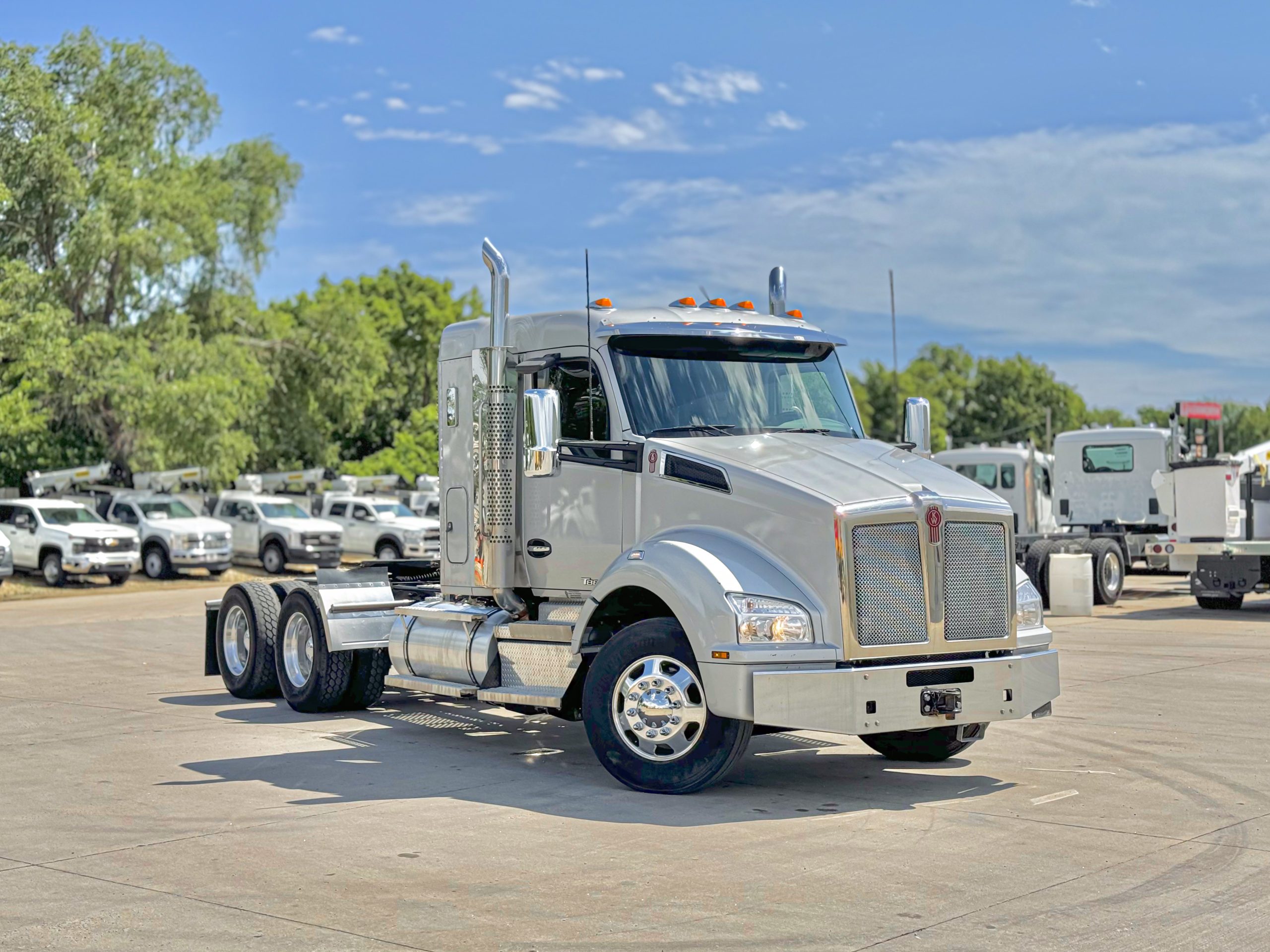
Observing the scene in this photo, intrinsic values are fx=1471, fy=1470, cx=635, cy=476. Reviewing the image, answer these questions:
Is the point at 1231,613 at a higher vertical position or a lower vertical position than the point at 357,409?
lower

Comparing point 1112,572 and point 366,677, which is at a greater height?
point 1112,572

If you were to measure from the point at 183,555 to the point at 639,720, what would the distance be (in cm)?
2931

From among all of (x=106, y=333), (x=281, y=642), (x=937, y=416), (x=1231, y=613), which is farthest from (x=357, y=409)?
(x=937, y=416)

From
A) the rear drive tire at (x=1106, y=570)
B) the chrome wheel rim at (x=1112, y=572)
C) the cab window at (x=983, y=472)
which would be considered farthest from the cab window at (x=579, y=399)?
the cab window at (x=983, y=472)

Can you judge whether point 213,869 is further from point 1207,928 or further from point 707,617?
point 1207,928

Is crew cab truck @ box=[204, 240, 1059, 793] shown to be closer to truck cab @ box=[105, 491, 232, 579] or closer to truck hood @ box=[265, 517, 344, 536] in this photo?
truck cab @ box=[105, 491, 232, 579]

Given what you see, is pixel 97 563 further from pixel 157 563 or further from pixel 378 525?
pixel 378 525

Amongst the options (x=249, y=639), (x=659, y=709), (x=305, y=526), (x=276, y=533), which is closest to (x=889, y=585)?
(x=659, y=709)

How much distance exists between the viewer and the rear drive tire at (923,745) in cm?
981

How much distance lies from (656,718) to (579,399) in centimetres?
233

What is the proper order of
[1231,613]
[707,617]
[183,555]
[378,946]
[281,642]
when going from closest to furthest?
[378,946]
[707,617]
[281,642]
[1231,613]
[183,555]

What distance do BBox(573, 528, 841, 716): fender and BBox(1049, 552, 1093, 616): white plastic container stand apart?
53.1ft

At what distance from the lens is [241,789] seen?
8.92 metres

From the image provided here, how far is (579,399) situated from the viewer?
984 cm
